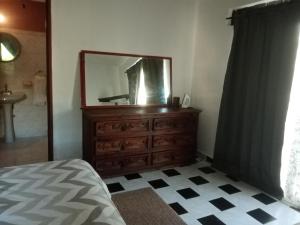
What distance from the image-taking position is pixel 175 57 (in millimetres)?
3389

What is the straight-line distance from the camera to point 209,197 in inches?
95.3

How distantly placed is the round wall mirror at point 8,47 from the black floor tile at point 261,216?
383 centimetres

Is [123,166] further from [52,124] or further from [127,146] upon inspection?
[52,124]

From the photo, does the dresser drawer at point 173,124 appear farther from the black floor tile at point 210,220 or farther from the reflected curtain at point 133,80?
the black floor tile at point 210,220

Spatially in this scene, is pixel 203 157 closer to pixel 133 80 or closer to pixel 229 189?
pixel 229 189

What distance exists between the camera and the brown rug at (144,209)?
1998 mm

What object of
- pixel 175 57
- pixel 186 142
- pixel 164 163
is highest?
pixel 175 57

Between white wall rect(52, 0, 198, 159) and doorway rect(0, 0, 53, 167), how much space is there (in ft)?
2.31

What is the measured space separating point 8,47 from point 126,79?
2.05 m

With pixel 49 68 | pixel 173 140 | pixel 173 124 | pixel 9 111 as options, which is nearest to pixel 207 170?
pixel 173 140

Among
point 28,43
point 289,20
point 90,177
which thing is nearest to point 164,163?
point 90,177

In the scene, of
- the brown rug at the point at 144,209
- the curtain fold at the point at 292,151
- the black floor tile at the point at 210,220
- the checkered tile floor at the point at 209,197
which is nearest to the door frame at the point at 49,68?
the checkered tile floor at the point at 209,197

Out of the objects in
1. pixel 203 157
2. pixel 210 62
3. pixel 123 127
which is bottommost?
pixel 203 157

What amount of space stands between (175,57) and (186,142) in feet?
3.89
